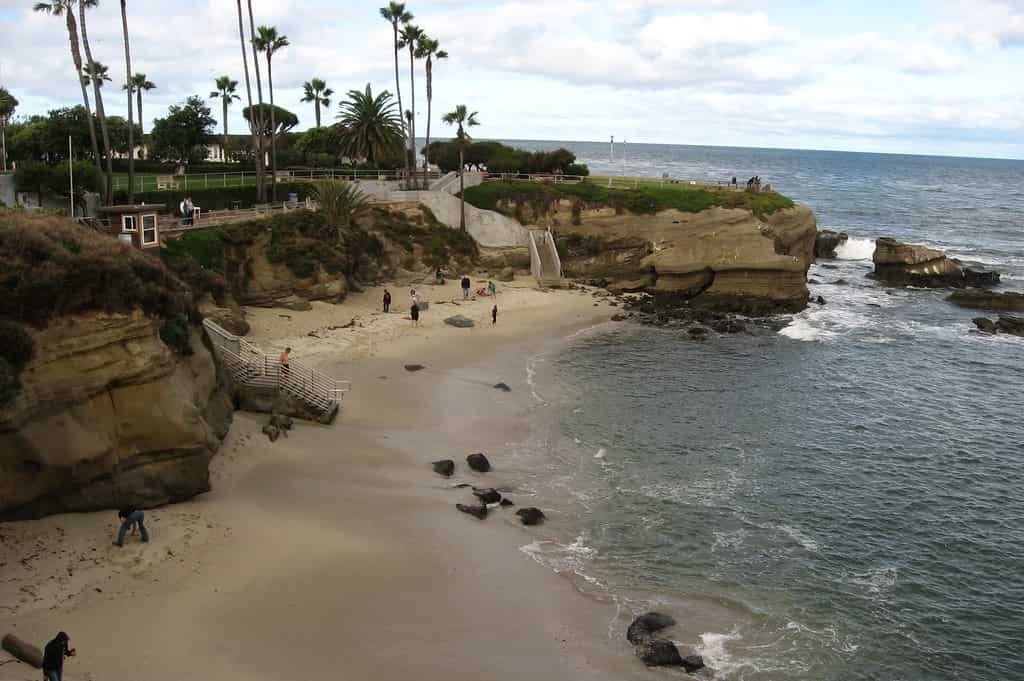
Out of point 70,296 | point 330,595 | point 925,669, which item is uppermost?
point 70,296

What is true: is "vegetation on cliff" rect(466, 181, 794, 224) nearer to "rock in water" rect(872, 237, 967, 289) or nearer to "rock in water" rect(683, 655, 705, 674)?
"rock in water" rect(872, 237, 967, 289)

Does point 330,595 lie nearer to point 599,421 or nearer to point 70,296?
point 70,296

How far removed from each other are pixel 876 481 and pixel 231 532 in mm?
21201

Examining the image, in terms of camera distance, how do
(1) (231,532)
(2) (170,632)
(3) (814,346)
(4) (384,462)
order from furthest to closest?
1. (3) (814,346)
2. (4) (384,462)
3. (1) (231,532)
4. (2) (170,632)

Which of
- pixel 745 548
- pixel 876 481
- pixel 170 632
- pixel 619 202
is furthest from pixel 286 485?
pixel 619 202

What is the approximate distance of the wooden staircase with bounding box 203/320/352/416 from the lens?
29641 mm

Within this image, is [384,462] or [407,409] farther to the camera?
[407,409]

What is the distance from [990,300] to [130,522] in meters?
59.1

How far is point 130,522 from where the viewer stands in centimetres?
2019

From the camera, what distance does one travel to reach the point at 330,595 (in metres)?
19.7

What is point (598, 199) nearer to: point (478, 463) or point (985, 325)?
point (985, 325)

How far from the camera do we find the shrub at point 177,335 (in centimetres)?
2352

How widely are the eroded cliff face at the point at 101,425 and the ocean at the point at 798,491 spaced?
982 centimetres

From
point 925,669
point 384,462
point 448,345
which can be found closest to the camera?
point 925,669
